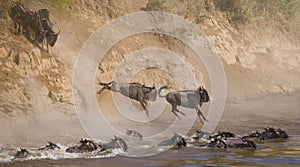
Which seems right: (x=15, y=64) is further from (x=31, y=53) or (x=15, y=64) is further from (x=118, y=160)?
(x=118, y=160)

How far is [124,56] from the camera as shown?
77.9 ft

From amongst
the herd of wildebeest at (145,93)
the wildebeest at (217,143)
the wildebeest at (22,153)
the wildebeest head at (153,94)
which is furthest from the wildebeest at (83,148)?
the wildebeest head at (153,94)

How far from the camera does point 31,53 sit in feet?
64.0

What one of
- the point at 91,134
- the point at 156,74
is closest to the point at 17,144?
the point at 91,134

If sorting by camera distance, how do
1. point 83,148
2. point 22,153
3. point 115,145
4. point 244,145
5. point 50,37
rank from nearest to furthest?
point 22,153 < point 83,148 < point 115,145 < point 244,145 < point 50,37

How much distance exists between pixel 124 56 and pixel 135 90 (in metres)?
4.08

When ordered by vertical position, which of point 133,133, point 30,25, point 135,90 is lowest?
point 133,133

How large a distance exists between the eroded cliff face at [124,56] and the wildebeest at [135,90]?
1254 mm

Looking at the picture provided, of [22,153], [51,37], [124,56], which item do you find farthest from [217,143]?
[124,56]

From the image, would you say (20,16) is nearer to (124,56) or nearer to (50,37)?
(50,37)

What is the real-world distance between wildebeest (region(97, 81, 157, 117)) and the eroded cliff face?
125 cm

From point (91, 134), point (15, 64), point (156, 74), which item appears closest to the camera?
point (91, 134)

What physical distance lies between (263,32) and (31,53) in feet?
69.0

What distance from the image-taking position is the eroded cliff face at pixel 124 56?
732 inches
